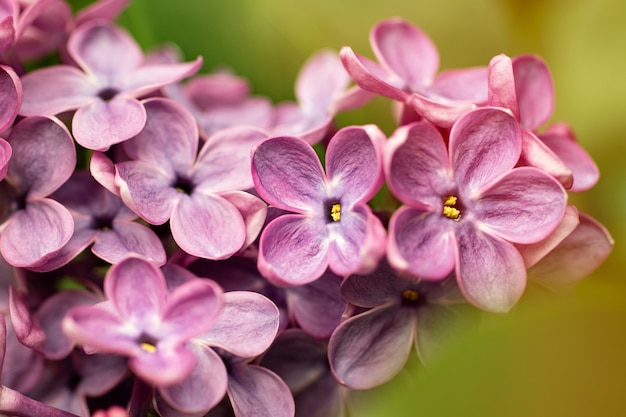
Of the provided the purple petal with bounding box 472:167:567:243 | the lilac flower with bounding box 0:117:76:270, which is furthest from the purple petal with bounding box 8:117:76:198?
the purple petal with bounding box 472:167:567:243

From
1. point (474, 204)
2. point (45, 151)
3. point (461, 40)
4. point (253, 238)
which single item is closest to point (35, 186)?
point (45, 151)

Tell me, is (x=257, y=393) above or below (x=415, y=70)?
below

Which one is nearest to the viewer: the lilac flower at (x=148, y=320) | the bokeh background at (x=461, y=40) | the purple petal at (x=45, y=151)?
the lilac flower at (x=148, y=320)

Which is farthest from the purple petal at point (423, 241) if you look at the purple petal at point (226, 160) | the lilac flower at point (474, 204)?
the purple petal at point (226, 160)

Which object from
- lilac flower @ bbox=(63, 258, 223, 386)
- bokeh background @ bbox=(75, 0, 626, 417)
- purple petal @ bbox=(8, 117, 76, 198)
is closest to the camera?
lilac flower @ bbox=(63, 258, 223, 386)

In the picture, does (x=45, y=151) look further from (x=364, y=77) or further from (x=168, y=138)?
(x=364, y=77)

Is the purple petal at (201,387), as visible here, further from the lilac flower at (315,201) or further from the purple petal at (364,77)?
the purple petal at (364,77)

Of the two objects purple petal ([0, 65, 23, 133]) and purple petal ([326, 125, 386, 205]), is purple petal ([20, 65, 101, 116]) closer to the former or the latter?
purple petal ([0, 65, 23, 133])

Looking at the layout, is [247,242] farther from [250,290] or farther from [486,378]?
[486,378]
